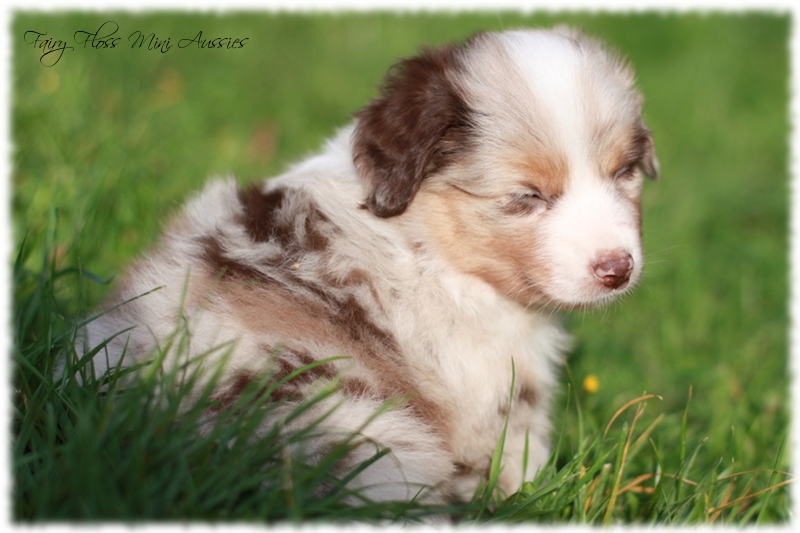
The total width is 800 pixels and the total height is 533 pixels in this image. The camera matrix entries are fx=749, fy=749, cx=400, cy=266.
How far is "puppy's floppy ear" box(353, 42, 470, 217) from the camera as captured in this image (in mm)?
2791

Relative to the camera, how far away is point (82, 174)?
457cm

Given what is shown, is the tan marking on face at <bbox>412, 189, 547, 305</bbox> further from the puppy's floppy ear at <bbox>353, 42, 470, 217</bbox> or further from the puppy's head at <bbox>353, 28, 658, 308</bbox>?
the puppy's floppy ear at <bbox>353, 42, 470, 217</bbox>

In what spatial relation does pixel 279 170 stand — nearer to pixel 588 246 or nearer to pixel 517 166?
pixel 517 166

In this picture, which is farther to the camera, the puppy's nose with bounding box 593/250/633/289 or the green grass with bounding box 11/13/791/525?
the puppy's nose with bounding box 593/250/633/289

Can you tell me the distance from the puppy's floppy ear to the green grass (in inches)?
21.6

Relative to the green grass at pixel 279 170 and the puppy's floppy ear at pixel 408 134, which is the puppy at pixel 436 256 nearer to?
the puppy's floppy ear at pixel 408 134

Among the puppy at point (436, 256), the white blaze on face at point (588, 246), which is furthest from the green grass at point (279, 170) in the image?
the white blaze on face at point (588, 246)

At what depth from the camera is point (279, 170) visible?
20.1 ft

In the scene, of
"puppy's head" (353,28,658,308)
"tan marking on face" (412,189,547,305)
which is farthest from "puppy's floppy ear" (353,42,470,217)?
"tan marking on face" (412,189,547,305)

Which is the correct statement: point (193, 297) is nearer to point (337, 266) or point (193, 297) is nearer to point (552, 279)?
point (337, 266)

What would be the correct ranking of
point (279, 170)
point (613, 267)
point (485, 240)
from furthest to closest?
point (279, 170) → point (485, 240) → point (613, 267)

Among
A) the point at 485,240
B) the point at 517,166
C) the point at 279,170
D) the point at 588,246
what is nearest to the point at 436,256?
the point at 485,240

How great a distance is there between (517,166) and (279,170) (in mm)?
3639

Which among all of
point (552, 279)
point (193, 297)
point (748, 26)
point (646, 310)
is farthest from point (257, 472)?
point (748, 26)
